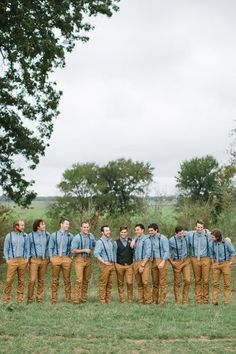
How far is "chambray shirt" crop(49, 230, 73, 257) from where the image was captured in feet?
49.1

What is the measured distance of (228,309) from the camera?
1367cm

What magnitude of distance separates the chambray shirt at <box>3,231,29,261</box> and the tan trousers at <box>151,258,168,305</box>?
3278mm

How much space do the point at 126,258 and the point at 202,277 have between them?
6.62ft

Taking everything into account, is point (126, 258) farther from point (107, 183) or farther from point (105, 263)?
point (107, 183)

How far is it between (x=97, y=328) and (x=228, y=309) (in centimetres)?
398

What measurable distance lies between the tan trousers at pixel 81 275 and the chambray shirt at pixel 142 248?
4.19 ft

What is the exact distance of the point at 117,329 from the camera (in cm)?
1087

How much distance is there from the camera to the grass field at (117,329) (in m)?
9.52

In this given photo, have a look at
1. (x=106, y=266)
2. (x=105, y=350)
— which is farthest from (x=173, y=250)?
(x=105, y=350)

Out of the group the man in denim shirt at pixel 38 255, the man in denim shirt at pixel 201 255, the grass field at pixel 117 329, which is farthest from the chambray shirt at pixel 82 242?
the man in denim shirt at pixel 201 255

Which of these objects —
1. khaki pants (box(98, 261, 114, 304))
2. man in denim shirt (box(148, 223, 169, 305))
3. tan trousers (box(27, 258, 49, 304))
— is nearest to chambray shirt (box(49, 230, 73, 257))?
tan trousers (box(27, 258, 49, 304))

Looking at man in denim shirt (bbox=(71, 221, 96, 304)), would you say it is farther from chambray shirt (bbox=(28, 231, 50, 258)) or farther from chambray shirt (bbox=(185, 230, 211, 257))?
chambray shirt (bbox=(185, 230, 211, 257))

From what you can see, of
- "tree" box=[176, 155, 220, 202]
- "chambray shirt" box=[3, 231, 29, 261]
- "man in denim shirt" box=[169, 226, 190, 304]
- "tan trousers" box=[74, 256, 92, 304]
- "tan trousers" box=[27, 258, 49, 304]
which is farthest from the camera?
"tree" box=[176, 155, 220, 202]

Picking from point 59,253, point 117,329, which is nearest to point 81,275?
point 59,253
